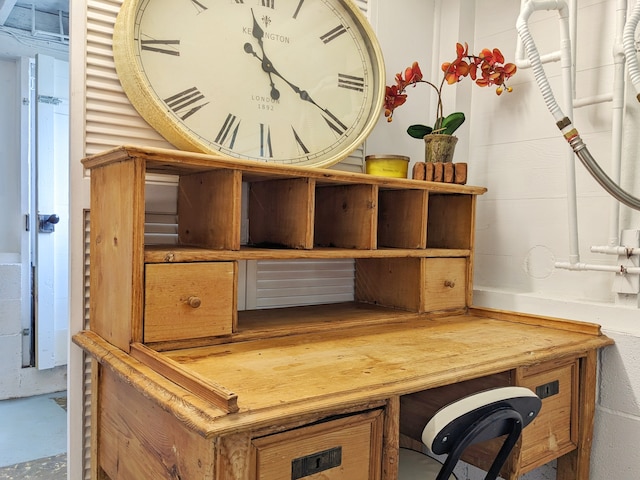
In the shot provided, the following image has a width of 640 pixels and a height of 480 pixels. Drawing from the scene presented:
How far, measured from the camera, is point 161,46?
1.41 m

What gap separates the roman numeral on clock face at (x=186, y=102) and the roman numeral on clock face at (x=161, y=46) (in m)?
0.10

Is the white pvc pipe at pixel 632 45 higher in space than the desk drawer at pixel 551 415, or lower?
higher

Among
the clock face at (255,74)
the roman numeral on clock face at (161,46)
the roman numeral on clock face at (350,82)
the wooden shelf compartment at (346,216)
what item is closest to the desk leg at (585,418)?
the wooden shelf compartment at (346,216)

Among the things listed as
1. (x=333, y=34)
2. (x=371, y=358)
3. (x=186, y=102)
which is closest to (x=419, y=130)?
(x=333, y=34)

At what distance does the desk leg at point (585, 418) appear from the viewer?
4.92ft

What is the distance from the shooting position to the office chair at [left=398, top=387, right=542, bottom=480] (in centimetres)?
99

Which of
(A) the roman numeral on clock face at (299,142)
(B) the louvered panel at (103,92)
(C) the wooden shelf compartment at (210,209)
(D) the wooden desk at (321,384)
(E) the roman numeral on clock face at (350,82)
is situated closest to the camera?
(D) the wooden desk at (321,384)

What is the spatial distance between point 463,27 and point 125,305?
163 cm

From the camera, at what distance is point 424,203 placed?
1.65 metres

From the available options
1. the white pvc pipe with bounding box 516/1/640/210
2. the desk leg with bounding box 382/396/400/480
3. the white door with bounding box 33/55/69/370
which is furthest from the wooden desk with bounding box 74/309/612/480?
the white door with bounding box 33/55/69/370

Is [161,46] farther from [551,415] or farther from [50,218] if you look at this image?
[50,218]

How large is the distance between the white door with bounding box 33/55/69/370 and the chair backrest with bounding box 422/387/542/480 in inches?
112

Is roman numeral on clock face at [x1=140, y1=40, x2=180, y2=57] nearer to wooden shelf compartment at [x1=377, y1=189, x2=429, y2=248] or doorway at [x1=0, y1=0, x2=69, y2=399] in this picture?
wooden shelf compartment at [x1=377, y1=189, x2=429, y2=248]

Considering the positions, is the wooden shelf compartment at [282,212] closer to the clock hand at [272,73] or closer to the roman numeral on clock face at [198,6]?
the clock hand at [272,73]
